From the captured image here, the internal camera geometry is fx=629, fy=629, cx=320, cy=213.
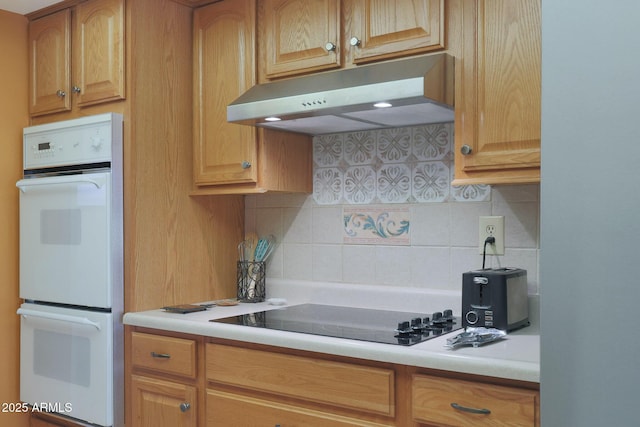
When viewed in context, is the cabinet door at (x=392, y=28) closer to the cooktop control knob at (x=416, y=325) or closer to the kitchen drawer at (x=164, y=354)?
the cooktop control knob at (x=416, y=325)

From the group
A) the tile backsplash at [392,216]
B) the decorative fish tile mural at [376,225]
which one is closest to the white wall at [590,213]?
the tile backsplash at [392,216]

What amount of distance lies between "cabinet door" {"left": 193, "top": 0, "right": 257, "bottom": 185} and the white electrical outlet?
909 mm

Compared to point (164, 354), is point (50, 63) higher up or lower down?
higher up

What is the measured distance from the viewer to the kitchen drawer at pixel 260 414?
1.91 metres

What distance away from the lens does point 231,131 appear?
2584mm

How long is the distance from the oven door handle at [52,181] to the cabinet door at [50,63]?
0.33 m

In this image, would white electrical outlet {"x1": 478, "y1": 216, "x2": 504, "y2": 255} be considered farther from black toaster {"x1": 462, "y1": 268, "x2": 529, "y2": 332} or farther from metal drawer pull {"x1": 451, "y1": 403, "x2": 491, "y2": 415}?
metal drawer pull {"x1": 451, "y1": 403, "x2": 491, "y2": 415}

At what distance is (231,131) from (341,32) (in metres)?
0.63

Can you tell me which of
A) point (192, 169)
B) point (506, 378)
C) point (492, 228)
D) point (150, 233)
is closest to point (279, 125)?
point (192, 169)

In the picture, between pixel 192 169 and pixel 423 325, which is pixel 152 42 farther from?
pixel 423 325

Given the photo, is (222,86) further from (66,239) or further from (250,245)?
(66,239)

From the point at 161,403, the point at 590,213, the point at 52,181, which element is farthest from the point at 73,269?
the point at 590,213

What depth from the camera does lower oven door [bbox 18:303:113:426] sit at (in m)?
2.48

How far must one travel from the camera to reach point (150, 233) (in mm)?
2553
